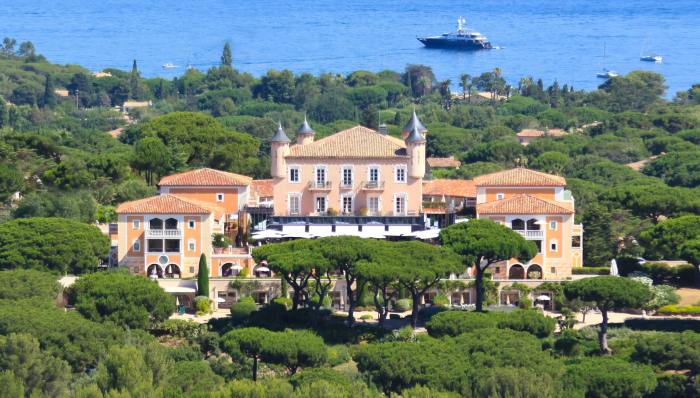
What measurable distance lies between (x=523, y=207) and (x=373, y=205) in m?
5.65

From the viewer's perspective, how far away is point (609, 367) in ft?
164

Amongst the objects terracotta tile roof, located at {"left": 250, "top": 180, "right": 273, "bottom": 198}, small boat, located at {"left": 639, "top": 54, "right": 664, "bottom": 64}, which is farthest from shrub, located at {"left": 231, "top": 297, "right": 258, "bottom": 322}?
small boat, located at {"left": 639, "top": 54, "right": 664, "bottom": 64}

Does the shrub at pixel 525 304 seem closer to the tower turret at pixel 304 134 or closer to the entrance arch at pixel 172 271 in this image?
the entrance arch at pixel 172 271

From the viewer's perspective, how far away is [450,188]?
235ft

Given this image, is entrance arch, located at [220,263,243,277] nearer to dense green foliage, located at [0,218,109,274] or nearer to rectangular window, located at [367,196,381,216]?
dense green foliage, located at [0,218,109,274]

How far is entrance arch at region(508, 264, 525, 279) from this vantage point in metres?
65.1

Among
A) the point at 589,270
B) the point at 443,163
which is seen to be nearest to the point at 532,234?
the point at 589,270

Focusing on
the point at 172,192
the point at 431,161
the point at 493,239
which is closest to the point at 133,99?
the point at 431,161

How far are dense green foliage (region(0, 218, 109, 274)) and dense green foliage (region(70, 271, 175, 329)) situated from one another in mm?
3343

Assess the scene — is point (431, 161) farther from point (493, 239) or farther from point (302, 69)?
point (302, 69)

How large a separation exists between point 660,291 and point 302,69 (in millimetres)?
121822

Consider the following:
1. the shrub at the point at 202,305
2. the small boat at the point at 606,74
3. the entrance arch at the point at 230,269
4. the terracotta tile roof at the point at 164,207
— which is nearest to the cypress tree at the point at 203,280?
the shrub at the point at 202,305

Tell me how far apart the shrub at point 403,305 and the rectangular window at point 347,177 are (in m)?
7.04

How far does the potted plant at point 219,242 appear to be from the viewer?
6619 centimetres
